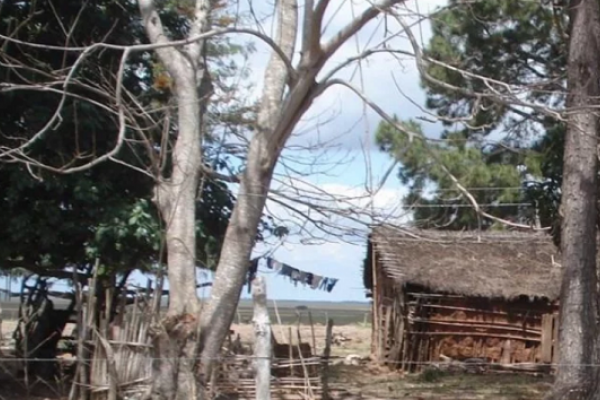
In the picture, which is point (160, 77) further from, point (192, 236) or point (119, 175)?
point (192, 236)

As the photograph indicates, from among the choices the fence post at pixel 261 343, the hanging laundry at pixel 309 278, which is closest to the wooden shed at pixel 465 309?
the hanging laundry at pixel 309 278

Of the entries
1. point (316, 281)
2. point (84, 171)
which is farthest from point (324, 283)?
point (84, 171)

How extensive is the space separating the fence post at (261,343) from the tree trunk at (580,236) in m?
6.39

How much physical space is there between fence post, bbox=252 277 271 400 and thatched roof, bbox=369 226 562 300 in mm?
13490

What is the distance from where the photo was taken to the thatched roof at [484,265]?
23.0 m

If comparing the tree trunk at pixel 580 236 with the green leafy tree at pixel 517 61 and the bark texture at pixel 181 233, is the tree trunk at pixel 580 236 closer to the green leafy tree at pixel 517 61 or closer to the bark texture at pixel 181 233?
the green leafy tree at pixel 517 61

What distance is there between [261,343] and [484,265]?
16.4m

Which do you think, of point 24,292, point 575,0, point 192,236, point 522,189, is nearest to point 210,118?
point 192,236

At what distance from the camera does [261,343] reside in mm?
8352

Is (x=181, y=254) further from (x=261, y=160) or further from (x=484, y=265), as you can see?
(x=484, y=265)

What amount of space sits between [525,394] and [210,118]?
10305 mm

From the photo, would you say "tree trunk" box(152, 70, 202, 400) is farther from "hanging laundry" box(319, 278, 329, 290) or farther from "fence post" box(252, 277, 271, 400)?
Result: "hanging laundry" box(319, 278, 329, 290)

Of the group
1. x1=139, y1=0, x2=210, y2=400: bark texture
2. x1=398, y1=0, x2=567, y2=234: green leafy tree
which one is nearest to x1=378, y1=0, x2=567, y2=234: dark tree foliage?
x1=398, y1=0, x2=567, y2=234: green leafy tree

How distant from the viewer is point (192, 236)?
389 inches
